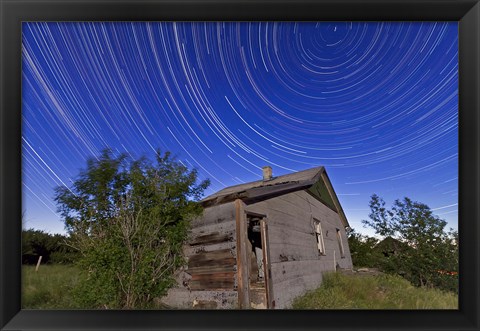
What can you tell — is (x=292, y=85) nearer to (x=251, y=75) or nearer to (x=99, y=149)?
(x=251, y=75)

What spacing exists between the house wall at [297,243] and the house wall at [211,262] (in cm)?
31

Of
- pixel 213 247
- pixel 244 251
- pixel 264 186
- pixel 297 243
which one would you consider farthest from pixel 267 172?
pixel 297 243

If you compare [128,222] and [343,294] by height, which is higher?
[128,222]

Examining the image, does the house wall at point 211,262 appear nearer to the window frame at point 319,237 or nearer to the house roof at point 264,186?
the house roof at point 264,186

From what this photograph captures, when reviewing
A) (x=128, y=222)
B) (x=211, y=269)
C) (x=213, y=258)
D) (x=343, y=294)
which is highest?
(x=128, y=222)

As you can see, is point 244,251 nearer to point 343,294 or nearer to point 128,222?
point 343,294

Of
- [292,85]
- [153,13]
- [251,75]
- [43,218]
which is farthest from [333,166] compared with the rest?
[43,218]

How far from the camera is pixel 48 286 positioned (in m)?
2.08

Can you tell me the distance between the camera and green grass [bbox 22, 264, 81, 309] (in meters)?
1.91

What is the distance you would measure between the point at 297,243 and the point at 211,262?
4.29 feet

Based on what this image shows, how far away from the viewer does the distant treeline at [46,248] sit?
1.98 m

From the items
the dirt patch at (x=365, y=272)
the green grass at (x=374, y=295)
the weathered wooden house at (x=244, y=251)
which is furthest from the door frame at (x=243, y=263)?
the dirt patch at (x=365, y=272)

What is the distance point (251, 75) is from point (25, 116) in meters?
1.66

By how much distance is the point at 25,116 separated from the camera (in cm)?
199
